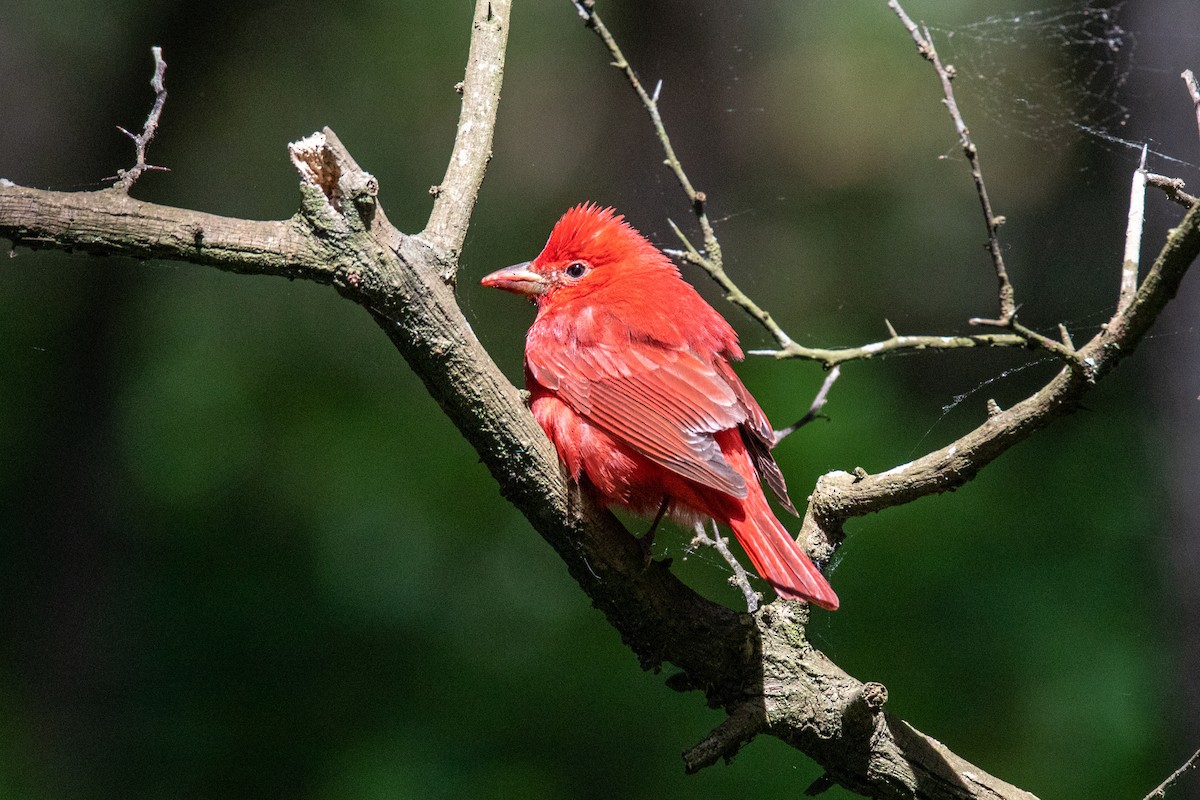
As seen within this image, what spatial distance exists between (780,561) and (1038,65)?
467 centimetres

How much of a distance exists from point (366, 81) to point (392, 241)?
4380mm

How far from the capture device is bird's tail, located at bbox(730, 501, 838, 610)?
2.28 metres

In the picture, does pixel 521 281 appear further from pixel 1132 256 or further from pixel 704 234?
pixel 1132 256

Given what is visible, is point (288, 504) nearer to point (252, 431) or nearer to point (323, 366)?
point (252, 431)

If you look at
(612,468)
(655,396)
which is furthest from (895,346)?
(655,396)

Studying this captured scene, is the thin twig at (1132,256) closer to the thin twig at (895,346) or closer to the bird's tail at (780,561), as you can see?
the thin twig at (895,346)

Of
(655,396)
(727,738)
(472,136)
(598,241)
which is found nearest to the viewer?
(727,738)

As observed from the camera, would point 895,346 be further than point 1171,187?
No

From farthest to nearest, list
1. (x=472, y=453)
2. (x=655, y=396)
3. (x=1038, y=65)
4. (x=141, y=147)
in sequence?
(x=1038, y=65)
(x=472, y=453)
(x=655, y=396)
(x=141, y=147)

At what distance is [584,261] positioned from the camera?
3.15m

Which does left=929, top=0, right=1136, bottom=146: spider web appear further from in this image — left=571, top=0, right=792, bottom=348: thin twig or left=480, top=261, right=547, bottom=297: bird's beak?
left=571, top=0, right=792, bottom=348: thin twig

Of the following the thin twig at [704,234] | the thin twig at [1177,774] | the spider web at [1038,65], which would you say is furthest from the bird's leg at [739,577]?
the spider web at [1038,65]

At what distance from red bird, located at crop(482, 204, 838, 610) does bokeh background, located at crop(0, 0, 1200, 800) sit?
1637 millimetres

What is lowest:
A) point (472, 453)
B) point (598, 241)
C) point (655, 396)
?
point (655, 396)
